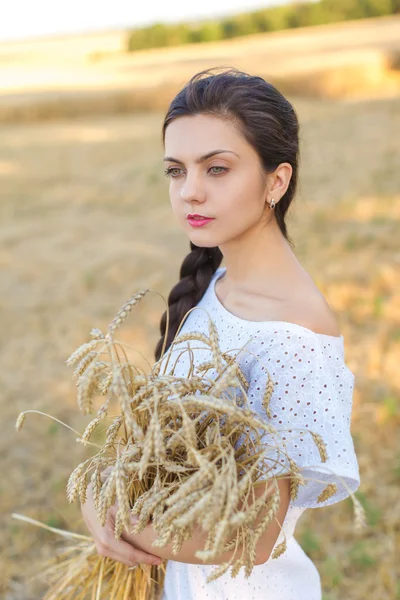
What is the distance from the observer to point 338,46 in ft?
49.1

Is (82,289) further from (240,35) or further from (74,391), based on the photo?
(240,35)

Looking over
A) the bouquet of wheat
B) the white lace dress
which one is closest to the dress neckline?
Result: the white lace dress

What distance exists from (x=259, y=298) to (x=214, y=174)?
262 millimetres

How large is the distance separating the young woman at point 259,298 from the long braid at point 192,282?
0.19 m

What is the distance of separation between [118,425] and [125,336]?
3.35 m

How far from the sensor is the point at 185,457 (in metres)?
1.10

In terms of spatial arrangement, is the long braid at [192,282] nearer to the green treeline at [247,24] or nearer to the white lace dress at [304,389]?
the white lace dress at [304,389]

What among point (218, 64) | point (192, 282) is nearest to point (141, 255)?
point (192, 282)

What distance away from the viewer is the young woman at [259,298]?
1.18m

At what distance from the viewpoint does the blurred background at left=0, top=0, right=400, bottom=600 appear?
295cm

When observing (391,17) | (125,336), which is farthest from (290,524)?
(391,17)

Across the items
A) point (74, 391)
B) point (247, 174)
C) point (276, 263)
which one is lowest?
point (74, 391)

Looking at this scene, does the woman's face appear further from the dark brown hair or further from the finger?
the finger

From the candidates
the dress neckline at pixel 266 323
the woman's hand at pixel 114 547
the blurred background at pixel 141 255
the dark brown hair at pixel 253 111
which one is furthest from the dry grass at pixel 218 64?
the woman's hand at pixel 114 547
